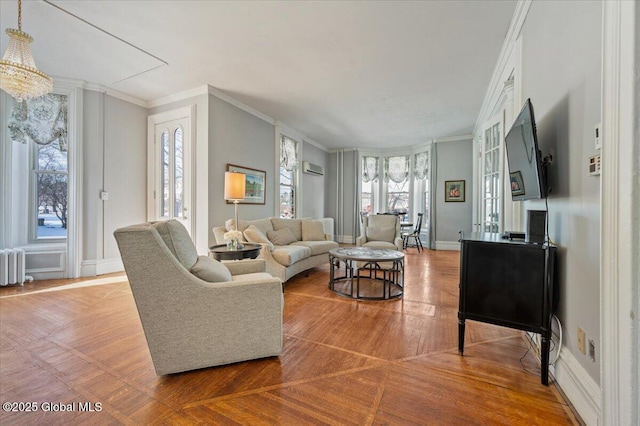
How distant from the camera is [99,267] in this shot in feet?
13.9

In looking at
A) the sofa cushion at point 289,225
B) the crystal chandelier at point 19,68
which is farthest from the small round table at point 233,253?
the crystal chandelier at point 19,68

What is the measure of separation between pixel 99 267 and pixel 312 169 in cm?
492

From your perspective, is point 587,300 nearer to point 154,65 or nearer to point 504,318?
point 504,318

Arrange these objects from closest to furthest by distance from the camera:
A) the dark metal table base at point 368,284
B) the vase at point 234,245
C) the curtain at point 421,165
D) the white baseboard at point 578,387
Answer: the white baseboard at point 578,387 < the vase at point 234,245 < the dark metal table base at point 368,284 < the curtain at point 421,165

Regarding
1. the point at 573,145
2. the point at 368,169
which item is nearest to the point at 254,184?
the point at 368,169

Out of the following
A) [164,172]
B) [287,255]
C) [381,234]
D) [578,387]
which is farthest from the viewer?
[381,234]

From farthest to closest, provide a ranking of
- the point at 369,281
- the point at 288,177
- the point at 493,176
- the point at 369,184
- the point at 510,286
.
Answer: the point at 369,184, the point at 288,177, the point at 369,281, the point at 493,176, the point at 510,286

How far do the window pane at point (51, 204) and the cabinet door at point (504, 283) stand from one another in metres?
5.47

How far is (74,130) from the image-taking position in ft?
13.3

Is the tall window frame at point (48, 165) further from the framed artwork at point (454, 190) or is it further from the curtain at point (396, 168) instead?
the framed artwork at point (454, 190)

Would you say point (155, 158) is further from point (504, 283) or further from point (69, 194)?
point (504, 283)

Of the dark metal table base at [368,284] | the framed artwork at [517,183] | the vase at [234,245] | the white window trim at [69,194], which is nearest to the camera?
the framed artwork at [517,183]

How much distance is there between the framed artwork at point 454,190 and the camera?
688 cm

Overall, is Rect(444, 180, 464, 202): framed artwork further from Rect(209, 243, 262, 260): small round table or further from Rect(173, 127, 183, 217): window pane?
Rect(173, 127, 183, 217): window pane
